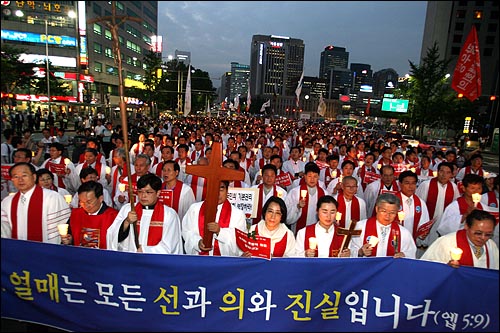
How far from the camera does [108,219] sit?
431 cm

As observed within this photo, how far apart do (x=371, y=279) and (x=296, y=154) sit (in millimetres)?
5984

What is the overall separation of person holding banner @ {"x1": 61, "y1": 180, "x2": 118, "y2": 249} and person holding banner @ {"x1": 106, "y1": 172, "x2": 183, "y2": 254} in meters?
0.12

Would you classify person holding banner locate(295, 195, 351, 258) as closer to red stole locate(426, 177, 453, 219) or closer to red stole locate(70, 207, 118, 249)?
red stole locate(70, 207, 118, 249)

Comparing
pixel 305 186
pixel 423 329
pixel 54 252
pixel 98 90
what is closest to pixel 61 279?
pixel 54 252

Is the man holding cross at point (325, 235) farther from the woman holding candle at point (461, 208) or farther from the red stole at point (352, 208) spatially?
the woman holding candle at point (461, 208)

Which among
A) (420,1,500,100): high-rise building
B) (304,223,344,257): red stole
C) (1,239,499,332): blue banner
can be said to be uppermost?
(420,1,500,100): high-rise building

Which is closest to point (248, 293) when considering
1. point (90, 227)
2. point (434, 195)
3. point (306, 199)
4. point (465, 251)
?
point (90, 227)

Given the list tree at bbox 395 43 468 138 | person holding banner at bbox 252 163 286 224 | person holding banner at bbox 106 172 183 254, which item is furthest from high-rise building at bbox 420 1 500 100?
person holding banner at bbox 106 172 183 254

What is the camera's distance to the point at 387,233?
4.30 m

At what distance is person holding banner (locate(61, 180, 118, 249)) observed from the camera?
164 inches

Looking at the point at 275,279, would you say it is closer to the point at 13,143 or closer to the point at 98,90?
the point at 13,143

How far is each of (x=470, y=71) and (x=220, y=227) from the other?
1208 cm

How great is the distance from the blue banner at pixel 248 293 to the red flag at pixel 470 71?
11160 mm

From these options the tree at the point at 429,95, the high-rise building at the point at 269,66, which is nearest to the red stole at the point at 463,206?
the tree at the point at 429,95
